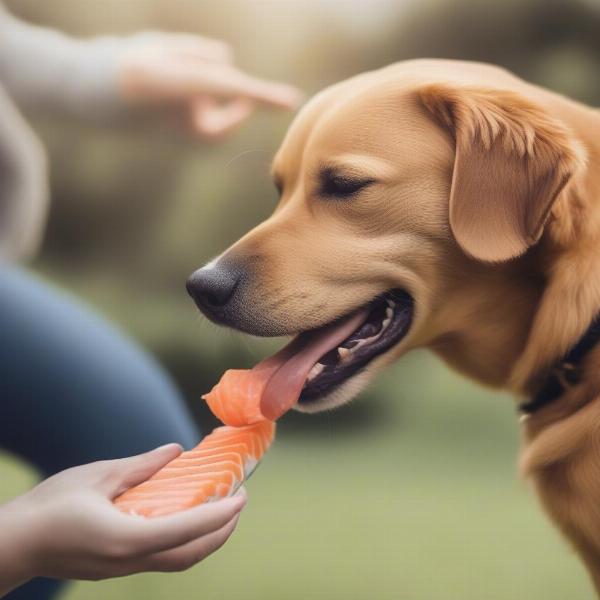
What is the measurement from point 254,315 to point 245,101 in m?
0.88

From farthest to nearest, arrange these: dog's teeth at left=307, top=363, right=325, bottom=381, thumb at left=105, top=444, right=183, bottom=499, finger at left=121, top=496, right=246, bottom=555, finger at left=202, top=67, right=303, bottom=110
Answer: finger at left=202, top=67, right=303, bottom=110, dog's teeth at left=307, top=363, right=325, bottom=381, thumb at left=105, top=444, right=183, bottom=499, finger at left=121, top=496, right=246, bottom=555

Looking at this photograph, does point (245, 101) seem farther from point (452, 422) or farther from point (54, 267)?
point (452, 422)

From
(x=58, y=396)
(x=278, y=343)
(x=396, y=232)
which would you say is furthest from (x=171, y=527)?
(x=278, y=343)

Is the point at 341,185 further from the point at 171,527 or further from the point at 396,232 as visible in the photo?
the point at 171,527

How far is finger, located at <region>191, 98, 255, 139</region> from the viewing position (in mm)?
2096

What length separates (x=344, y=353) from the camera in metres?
1.44

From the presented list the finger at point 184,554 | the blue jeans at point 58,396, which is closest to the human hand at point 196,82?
the blue jeans at point 58,396

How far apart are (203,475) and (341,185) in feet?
1.78

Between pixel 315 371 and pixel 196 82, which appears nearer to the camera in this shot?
pixel 315 371

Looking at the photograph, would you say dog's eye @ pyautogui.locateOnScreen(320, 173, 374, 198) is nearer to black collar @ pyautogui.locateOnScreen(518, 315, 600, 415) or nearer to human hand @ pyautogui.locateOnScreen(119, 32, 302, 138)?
black collar @ pyautogui.locateOnScreen(518, 315, 600, 415)

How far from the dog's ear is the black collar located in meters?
0.19

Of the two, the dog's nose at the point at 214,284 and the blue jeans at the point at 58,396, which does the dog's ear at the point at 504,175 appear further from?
the blue jeans at the point at 58,396

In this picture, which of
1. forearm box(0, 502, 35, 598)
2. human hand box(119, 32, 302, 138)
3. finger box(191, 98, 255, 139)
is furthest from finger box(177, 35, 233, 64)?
forearm box(0, 502, 35, 598)

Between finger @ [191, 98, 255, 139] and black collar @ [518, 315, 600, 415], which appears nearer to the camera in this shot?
black collar @ [518, 315, 600, 415]
